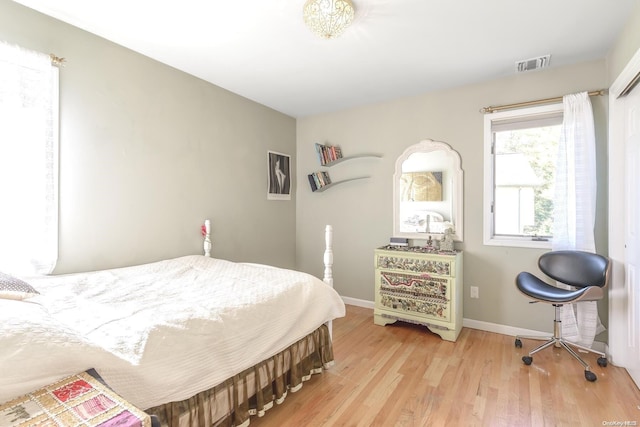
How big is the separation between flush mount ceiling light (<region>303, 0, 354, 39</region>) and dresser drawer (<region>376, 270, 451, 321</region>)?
220 cm

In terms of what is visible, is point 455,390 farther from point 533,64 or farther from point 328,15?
point 533,64

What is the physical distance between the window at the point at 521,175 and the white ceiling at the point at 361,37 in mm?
457

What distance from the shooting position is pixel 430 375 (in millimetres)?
2209

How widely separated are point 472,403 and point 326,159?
280 cm

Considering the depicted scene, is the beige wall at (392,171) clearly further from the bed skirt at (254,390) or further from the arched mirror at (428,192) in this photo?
the bed skirt at (254,390)

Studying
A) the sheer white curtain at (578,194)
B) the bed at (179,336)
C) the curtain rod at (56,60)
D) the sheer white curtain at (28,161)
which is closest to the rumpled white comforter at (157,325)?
the bed at (179,336)

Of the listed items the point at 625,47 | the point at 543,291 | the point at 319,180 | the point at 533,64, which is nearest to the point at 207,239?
the point at 319,180

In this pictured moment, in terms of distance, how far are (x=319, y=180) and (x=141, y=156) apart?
1.99 metres

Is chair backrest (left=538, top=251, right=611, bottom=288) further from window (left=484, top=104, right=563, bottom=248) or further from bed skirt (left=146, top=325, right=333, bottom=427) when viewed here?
bed skirt (left=146, top=325, right=333, bottom=427)

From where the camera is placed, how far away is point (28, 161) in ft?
6.12

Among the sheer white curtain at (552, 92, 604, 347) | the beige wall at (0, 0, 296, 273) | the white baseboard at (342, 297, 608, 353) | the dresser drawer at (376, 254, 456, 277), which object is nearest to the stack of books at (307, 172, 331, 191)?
the beige wall at (0, 0, 296, 273)

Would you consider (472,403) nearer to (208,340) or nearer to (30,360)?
(208,340)

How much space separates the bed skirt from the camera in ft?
4.28

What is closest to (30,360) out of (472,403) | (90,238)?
(90,238)
